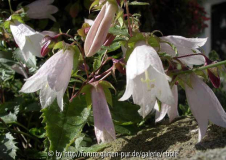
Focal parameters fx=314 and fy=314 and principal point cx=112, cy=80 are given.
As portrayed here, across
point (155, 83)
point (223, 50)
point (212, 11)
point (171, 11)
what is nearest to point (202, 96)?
point (155, 83)

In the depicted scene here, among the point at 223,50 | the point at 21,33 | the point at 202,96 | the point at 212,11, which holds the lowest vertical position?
the point at 223,50

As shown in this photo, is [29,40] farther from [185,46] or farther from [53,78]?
[185,46]

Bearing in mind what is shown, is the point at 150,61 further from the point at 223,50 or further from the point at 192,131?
the point at 223,50

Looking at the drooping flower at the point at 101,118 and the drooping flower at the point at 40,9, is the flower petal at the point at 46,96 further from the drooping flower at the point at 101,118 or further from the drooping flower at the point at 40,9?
the drooping flower at the point at 40,9

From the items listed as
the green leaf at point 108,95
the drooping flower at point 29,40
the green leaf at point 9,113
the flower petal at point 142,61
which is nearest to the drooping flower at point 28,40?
the drooping flower at point 29,40

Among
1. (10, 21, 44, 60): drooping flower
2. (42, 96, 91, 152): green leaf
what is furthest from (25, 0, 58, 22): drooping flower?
(42, 96, 91, 152): green leaf

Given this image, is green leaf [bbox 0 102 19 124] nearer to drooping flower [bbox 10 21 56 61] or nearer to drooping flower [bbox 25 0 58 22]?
drooping flower [bbox 10 21 56 61]
